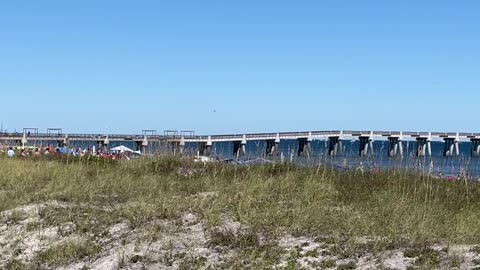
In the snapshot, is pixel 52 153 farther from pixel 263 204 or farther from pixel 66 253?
pixel 66 253

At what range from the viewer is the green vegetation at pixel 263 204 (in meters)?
7.55

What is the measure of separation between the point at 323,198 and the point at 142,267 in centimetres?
401

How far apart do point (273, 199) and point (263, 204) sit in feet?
1.65

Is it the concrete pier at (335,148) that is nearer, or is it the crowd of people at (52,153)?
the concrete pier at (335,148)

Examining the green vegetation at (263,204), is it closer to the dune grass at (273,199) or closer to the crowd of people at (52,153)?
the dune grass at (273,199)

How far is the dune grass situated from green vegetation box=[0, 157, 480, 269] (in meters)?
0.02

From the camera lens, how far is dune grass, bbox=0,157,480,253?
7.90 m

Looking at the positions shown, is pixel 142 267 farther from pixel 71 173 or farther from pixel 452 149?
pixel 452 149

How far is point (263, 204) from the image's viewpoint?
9367 mm

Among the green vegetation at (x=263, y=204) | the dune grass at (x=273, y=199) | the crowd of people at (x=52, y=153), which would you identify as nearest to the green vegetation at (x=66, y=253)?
the green vegetation at (x=263, y=204)

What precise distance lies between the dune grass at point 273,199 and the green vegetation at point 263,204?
0.02m

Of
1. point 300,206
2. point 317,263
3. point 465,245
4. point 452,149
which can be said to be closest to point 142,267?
point 317,263

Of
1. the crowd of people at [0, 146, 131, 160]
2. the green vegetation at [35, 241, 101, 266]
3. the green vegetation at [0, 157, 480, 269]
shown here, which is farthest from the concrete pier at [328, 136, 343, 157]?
the green vegetation at [35, 241, 101, 266]

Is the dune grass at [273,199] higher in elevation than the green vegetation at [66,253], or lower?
higher
